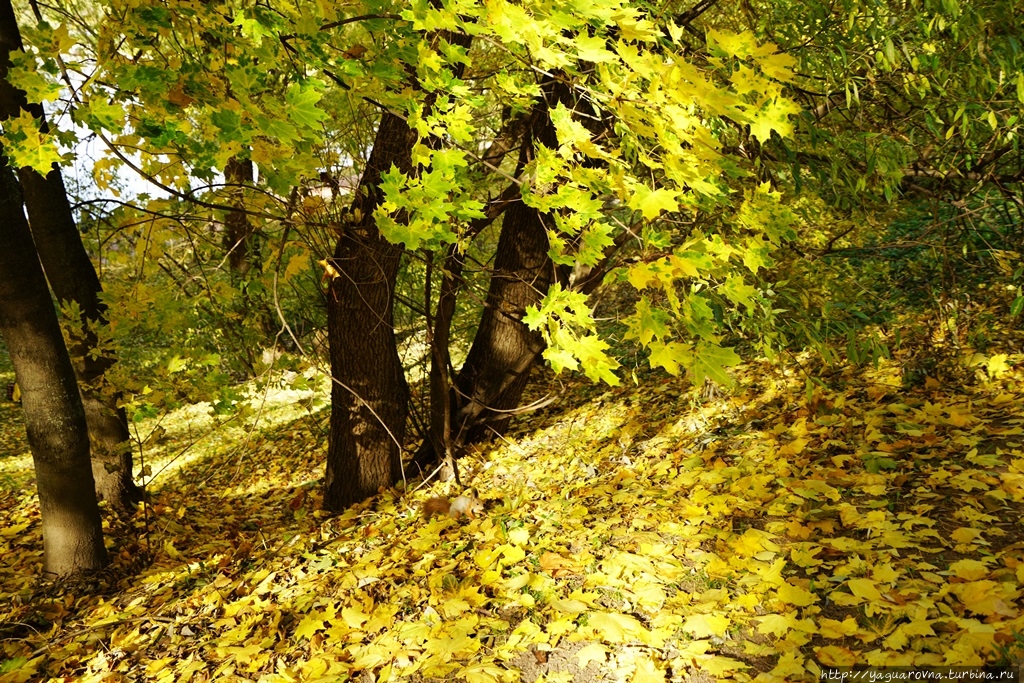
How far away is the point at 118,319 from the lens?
10.9ft

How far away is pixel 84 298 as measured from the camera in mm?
3920

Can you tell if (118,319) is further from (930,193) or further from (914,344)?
(914,344)

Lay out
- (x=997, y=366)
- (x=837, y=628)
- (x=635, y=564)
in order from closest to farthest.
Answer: (x=837, y=628), (x=635, y=564), (x=997, y=366)

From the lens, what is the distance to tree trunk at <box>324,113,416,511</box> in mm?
3682

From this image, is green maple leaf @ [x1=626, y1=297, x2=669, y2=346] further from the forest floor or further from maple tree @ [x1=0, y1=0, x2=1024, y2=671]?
the forest floor

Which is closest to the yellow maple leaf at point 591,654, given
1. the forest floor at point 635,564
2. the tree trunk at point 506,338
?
the forest floor at point 635,564

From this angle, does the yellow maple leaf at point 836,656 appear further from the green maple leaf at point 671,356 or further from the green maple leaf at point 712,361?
the green maple leaf at point 671,356

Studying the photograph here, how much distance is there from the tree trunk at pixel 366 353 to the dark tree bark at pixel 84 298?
4.32ft

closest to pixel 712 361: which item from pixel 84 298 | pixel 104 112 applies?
pixel 104 112

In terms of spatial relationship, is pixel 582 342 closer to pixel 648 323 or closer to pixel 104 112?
pixel 648 323

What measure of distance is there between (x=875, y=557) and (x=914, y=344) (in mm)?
2429

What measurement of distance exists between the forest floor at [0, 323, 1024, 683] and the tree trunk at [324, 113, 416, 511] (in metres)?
0.25

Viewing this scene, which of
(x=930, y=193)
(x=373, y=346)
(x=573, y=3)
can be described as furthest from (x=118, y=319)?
(x=930, y=193)

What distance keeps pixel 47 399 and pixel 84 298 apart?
1064 mm
